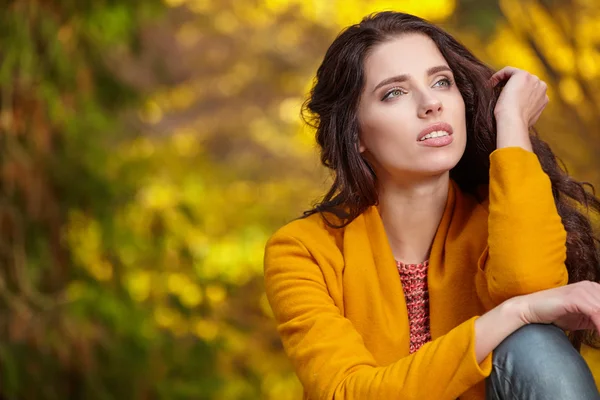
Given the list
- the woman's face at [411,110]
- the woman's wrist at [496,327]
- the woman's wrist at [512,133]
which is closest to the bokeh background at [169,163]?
the woman's face at [411,110]

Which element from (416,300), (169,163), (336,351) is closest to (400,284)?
(416,300)

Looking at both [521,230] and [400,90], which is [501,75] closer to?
[400,90]

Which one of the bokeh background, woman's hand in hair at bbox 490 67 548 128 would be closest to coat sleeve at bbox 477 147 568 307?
woman's hand in hair at bbox 490 67 548 128

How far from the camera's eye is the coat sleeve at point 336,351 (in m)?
1.62

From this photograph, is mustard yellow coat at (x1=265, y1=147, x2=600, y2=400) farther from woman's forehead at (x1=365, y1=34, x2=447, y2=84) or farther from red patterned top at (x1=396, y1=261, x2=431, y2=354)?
woman's forehead at (x1=365, y1=34, x2=447, y2=84)

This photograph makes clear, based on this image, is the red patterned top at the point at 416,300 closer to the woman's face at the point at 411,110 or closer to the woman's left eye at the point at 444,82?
the woman's face at the point at 411,110

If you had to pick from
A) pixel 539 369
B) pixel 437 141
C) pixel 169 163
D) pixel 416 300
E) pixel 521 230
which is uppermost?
pixel 169 163

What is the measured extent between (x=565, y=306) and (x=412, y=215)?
0.42 m

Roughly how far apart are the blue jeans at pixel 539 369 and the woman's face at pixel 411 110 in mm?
365

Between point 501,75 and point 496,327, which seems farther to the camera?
point 501,75

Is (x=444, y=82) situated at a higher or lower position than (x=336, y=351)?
higher

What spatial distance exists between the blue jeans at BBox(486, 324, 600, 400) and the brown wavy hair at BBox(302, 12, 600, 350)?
0.35 m

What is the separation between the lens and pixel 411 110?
5.96 feet

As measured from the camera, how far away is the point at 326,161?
204cm
